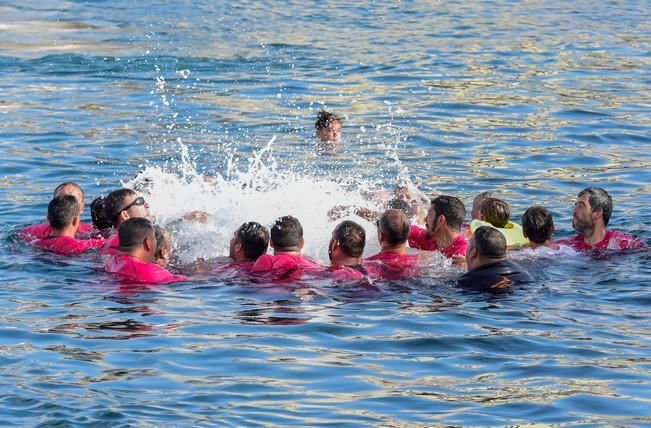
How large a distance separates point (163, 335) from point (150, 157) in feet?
28.0

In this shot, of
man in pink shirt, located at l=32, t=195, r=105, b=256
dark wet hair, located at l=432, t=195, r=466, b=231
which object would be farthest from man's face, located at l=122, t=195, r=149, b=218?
dark wet hair, located at l=432, t=195, r=466, b=231

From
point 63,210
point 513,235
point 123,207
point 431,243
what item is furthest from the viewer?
point 513,235

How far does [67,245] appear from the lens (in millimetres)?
13328

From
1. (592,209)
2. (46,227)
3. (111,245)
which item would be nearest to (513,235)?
(592,209)

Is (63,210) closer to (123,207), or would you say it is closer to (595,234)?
(123,207)

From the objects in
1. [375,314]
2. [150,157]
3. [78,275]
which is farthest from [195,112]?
[375,314]

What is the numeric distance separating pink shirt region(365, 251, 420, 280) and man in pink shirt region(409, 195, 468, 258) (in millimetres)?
678

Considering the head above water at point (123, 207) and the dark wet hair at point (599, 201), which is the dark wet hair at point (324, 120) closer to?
the head above water at point (123, 207)

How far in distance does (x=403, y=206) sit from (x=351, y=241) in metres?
2.68

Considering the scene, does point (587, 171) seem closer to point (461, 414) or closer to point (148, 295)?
point (148, 295)

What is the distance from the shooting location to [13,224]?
15031mm

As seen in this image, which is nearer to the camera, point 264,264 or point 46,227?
point 264,264

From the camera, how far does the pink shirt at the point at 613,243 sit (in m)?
13.6

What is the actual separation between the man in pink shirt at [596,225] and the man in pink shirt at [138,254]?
4.41m
